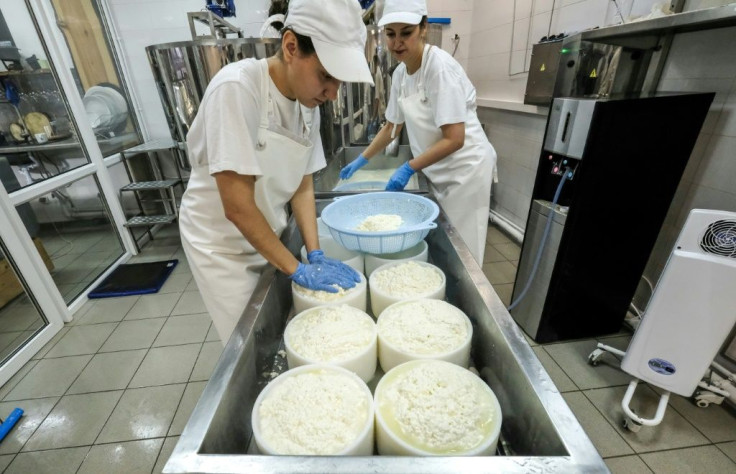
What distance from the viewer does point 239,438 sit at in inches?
27.5

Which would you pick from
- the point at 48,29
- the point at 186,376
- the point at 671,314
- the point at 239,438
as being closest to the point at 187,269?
the point at 186,376

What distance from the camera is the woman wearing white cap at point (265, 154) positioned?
88cm

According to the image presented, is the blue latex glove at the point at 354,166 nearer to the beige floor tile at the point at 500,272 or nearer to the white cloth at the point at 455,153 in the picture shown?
the white cloth at the point at 455,153

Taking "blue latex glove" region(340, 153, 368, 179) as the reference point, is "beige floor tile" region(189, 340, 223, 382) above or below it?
below

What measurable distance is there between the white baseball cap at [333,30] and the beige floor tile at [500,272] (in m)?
2.27

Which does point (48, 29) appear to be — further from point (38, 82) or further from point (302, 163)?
point (302, 163)

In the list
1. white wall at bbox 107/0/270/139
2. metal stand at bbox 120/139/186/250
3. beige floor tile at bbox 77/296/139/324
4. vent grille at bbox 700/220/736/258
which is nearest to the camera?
vent grille at bbox 700/220/736/258

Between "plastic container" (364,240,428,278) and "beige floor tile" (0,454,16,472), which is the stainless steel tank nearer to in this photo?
"plastic container" (364,240,428,278)

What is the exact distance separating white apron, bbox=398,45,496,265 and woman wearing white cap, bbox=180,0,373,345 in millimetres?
804

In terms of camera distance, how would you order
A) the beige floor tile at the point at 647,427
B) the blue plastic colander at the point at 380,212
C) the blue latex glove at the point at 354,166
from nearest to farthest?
1. the blue plastic colander at the point at 380,212
2. the beige floor tile at the point at 647,427
3. the blue latex glove at the point at 354,166

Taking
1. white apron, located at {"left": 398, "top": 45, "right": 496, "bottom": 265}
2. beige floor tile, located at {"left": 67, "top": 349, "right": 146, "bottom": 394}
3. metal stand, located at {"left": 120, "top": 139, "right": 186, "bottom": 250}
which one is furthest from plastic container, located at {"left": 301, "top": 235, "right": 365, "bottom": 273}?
metal stand, located at {"left": 120, "top": 139, "right": 186, "bottom": 250}

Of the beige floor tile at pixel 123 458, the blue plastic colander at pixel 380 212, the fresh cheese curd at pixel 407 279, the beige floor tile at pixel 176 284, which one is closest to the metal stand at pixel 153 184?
the beige floor tile at pixel 176 284

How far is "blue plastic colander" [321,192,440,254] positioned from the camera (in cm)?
111

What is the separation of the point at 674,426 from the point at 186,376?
2.57 metres
